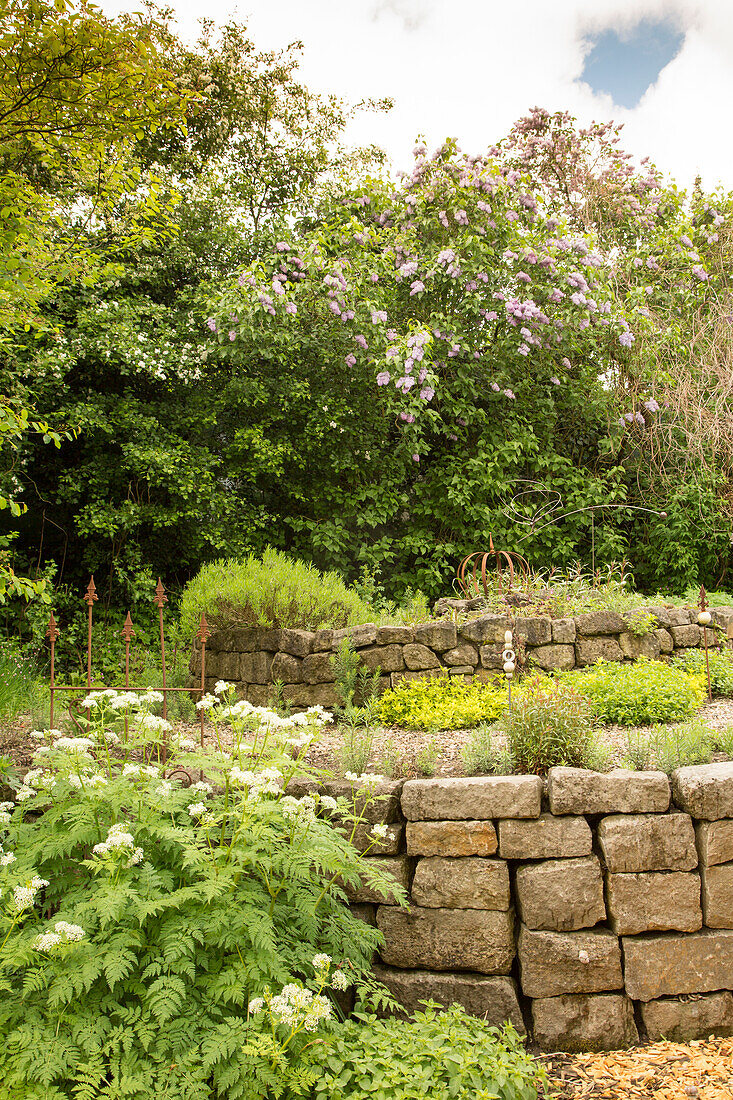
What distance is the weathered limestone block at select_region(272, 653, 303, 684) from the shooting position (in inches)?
193

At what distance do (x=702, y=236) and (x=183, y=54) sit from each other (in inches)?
264

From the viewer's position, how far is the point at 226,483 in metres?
8.37

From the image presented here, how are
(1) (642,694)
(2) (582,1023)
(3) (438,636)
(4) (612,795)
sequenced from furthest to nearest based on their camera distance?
(3) (438,636) < (1) (642,694) < (4) (612,795) < (2) (582,1023)

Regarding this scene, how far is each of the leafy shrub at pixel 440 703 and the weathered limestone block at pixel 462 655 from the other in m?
0.12

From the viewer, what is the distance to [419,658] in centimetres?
480

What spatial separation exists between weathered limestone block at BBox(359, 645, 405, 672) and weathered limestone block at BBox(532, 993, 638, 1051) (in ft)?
7.41

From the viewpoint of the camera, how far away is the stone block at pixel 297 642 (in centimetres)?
491

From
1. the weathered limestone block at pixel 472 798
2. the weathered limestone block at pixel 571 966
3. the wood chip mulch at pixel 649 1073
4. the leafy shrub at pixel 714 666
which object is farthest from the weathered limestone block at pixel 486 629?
the wood chip mulch at pixel 649 1073

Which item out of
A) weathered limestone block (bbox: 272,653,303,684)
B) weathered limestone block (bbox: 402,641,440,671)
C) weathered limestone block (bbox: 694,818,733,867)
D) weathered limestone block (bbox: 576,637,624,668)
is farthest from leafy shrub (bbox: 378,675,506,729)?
weathered limestone block (bbox: 694,818,733,867)

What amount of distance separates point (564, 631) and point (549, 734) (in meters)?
1.80

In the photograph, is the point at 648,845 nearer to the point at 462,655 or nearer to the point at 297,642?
the point at 462,655

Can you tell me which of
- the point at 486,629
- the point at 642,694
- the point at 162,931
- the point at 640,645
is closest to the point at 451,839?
the point at 162,931

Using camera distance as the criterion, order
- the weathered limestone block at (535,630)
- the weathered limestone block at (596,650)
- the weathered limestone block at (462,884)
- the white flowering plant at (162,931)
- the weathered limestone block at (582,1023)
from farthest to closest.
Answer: the weathered limestone block at (596,650) → the weathered limestone block at (535,630) → the weathered limestone block at (462,884) → the weathered limestone block at (582,1023) → the white flowering plant at (162,931)

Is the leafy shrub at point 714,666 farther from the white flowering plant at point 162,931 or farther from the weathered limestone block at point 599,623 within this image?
the white flowering plant at point 162,931
